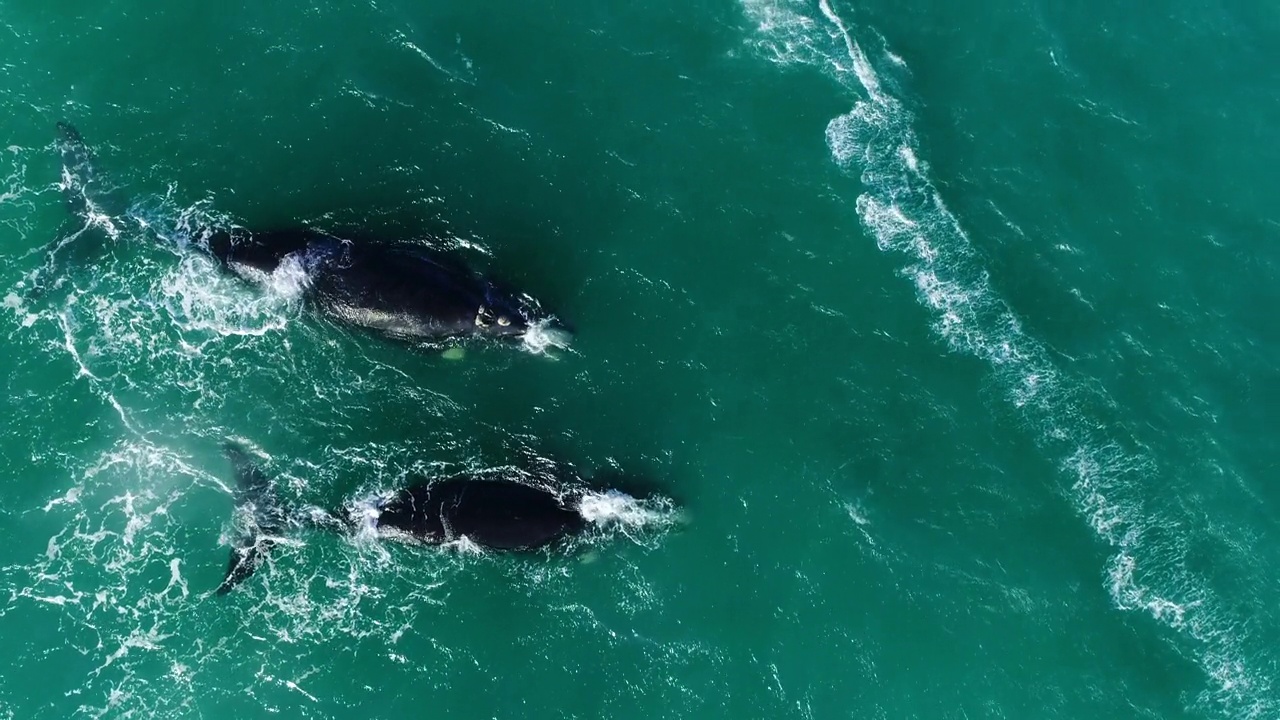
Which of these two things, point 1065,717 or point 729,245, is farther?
point 729,245

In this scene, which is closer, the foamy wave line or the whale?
the whale

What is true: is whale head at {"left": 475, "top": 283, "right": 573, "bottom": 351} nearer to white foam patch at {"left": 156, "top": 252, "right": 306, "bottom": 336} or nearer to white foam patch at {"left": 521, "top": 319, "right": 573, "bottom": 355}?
white foam patch at {"left": 521, "top": 319, "right": 573, "bottom": 355}

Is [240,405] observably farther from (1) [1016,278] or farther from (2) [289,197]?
(1) [1016,278]

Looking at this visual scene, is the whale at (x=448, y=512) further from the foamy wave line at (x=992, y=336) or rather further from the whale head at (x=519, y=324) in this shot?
the foamy wave line at (x=992, y=336)

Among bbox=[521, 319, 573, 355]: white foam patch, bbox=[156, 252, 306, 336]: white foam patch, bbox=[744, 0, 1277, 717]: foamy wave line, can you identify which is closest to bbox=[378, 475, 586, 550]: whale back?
bbox=[521, 319, 573, 355]: white foam patch

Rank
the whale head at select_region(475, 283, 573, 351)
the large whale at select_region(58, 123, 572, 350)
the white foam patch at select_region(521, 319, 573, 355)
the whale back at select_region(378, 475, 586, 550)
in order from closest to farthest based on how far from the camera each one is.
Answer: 1. the whale back at select_region(378, 475, 586, 550)
2. the large whale at select_region(58, 123, 572, 350)
3. the whale head at select_region(475, 283, 573, 351)
4. the white foam patch at select_region(521, 319, 573, 355)

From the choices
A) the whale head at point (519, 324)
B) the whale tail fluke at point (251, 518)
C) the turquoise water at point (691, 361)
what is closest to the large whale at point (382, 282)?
the whale head at point (519, 324)

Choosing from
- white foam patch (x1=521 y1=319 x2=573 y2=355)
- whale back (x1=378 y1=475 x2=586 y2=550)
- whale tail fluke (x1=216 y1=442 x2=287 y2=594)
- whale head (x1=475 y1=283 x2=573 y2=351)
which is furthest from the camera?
white foam patch (x1=521 y1=319 x2=573 y2=355)

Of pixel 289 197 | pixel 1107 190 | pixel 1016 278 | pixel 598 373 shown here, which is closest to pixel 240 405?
pixel 289 197

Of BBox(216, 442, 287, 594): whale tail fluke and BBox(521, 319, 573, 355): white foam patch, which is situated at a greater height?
BBox(521, 319, 573, 355): white foam patch
